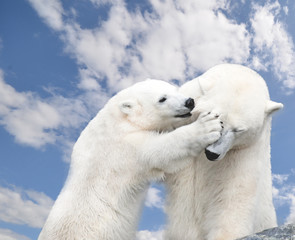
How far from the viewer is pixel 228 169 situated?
413cm

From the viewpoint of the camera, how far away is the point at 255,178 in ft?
13.3

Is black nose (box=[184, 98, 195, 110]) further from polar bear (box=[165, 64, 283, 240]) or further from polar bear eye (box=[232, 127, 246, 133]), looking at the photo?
polar bear eye (box=[232, 127, 246, 133])

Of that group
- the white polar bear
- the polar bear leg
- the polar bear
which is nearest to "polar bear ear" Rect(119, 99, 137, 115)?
the white polar bear

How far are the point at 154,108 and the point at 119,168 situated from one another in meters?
0.88

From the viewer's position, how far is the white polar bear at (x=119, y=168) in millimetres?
4109

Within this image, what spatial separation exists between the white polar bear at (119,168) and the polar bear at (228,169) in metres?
0.39

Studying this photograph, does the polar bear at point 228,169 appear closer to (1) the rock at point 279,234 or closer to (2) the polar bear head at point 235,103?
(2) the polar bear head at point 235,103

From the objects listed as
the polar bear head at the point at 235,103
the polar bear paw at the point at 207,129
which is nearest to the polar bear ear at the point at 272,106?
the polar bear head at the point at 235,103

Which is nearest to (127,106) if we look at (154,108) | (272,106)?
(154,108)

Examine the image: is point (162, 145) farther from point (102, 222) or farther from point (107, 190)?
point (102, 222)

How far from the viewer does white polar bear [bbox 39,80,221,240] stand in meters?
4.11

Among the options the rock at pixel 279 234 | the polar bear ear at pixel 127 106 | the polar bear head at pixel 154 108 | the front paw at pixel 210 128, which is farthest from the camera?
the polar bear ear at pixel 127 106

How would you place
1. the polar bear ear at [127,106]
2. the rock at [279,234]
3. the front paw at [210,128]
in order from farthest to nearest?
the polar bear ear at [127,106] < the front paw at [210,128] < the rock at [279,234]

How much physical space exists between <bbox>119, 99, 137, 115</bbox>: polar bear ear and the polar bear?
2.34 ft
